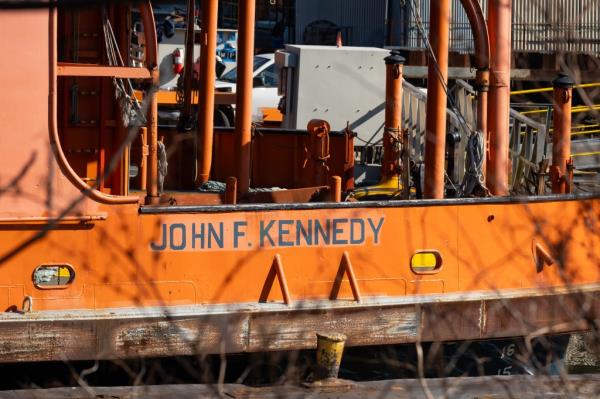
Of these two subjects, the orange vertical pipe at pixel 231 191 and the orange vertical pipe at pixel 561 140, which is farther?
the orange vertical pipe at pixel 561 140

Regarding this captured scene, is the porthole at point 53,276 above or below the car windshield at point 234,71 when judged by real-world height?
below

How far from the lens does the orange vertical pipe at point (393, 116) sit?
10570 millimetres

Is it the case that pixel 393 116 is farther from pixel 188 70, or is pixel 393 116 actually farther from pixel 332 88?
pixel 332 88

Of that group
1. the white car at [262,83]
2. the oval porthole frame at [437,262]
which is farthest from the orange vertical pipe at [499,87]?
the white car at [262,83]

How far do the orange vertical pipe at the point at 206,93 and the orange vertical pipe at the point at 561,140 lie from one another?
119 inches

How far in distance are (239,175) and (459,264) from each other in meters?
2.11

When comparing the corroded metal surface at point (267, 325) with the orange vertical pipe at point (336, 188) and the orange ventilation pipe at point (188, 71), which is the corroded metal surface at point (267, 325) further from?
the orange ventilation pipe at point (188, 71)

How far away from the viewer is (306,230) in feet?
26.2

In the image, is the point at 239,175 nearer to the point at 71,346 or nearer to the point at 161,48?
the point at 71,346

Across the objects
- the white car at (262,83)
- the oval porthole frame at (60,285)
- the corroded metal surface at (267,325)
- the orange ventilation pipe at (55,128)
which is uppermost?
the white car at (262,83)

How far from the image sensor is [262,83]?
872 inches

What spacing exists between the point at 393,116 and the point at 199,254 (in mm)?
3410

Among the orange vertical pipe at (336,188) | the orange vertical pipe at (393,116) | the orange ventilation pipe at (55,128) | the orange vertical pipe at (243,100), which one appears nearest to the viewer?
the orange ventilation pipe at (55,128)

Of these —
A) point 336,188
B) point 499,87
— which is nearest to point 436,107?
point 499,87
